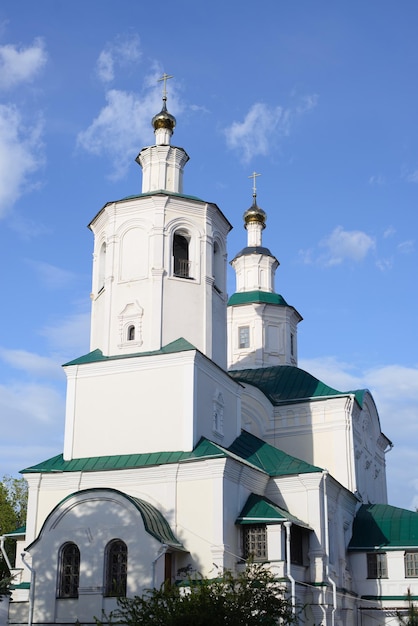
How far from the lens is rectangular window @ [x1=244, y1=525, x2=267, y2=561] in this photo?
1694 centimetres

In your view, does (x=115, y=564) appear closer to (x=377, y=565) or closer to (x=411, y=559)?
(x=377, y=565)

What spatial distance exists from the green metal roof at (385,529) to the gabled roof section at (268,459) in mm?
3315

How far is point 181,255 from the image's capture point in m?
20.1

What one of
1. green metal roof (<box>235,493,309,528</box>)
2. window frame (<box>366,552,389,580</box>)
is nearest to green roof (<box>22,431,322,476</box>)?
green metal roof (<box>235,493,309,528</box>)

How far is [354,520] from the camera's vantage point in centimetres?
2225

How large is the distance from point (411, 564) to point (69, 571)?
9.11m

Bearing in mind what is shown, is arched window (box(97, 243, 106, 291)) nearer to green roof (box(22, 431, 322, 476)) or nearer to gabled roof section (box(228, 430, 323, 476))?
green roof (box(22, 431, 322, 476))

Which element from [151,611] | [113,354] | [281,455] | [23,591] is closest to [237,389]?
[281,455]

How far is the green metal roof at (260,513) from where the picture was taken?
1689 cm

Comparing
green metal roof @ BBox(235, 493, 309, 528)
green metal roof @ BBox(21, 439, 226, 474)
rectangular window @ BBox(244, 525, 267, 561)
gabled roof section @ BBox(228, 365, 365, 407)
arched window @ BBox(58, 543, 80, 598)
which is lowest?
arched window @ BBox(58, 543, 80, 598)

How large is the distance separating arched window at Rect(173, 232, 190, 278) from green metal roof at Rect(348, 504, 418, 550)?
28.3 ft

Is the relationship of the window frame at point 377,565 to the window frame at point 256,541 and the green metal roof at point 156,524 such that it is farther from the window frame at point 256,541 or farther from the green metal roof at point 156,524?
the green metal roof at point 156,524

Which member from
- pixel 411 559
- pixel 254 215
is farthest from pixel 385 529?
pixel 254 215

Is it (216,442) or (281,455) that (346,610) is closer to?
(281,455)
